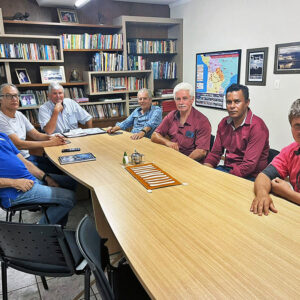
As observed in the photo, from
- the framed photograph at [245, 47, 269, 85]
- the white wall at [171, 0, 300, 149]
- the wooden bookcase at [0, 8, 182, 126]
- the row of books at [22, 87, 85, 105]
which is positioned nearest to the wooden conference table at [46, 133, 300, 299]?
the white wall at [171, 0, 300, 149]

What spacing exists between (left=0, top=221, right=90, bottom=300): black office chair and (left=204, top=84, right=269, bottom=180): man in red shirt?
4.94ft

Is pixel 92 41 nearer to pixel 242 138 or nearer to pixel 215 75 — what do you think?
pixel 215 75

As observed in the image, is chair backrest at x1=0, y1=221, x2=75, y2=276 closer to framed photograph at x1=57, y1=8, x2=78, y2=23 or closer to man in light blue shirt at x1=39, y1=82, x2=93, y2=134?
man in light blue shirt at x1=39, y1=82, x2=93, y2=134

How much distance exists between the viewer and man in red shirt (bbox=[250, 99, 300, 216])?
4.78 feet

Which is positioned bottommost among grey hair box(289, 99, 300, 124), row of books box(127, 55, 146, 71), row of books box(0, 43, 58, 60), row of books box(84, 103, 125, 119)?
row of books box(84, 103, 125, 119)

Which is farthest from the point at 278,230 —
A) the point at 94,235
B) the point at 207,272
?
the point at 94,235

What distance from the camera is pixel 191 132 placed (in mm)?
2861

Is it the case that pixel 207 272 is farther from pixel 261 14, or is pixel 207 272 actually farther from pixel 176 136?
pixel 261 14

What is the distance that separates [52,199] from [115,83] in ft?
11.2

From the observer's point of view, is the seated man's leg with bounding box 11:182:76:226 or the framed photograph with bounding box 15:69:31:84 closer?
the seated man's leg with bounding box 11:182:76:226

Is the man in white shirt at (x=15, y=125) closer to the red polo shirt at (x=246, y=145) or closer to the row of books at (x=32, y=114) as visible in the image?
the row of books at (x=32, y=114)

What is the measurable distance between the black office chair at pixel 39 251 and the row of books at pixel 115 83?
3.85 metres

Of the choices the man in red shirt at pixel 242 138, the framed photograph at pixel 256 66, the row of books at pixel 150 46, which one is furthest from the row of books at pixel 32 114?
the framed photograph at pixel 256 66

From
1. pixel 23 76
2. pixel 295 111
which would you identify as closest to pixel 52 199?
pixel 295 111
